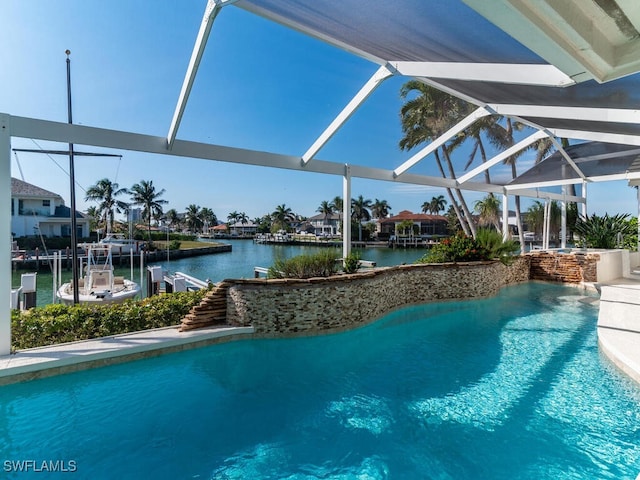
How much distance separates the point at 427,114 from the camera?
55.3 ft

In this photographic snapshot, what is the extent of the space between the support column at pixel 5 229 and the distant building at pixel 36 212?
3269 centimetres

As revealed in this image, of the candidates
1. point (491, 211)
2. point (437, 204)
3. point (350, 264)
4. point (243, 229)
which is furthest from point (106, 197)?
point (437, 204)

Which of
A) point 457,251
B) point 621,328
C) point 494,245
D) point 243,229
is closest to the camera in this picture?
point 621,328

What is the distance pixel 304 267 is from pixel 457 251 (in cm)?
529

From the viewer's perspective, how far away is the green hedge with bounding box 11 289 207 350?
5.49 meters

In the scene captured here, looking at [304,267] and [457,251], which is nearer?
[304,267]

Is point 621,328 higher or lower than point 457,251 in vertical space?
lower

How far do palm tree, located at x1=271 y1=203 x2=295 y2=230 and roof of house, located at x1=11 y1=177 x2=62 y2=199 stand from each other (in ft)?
156

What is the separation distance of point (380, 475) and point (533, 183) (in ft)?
45.4

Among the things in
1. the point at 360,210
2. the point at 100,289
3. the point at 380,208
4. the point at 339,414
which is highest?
the point at 380,208

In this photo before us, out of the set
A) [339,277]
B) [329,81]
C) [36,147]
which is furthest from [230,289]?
[329,81]

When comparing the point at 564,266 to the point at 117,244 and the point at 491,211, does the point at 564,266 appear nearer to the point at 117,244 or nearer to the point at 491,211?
the point at 491,211

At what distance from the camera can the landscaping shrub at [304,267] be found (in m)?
7.39

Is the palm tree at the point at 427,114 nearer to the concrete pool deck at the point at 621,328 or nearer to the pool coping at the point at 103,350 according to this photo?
the concrete pool deck at the point at 621,328
